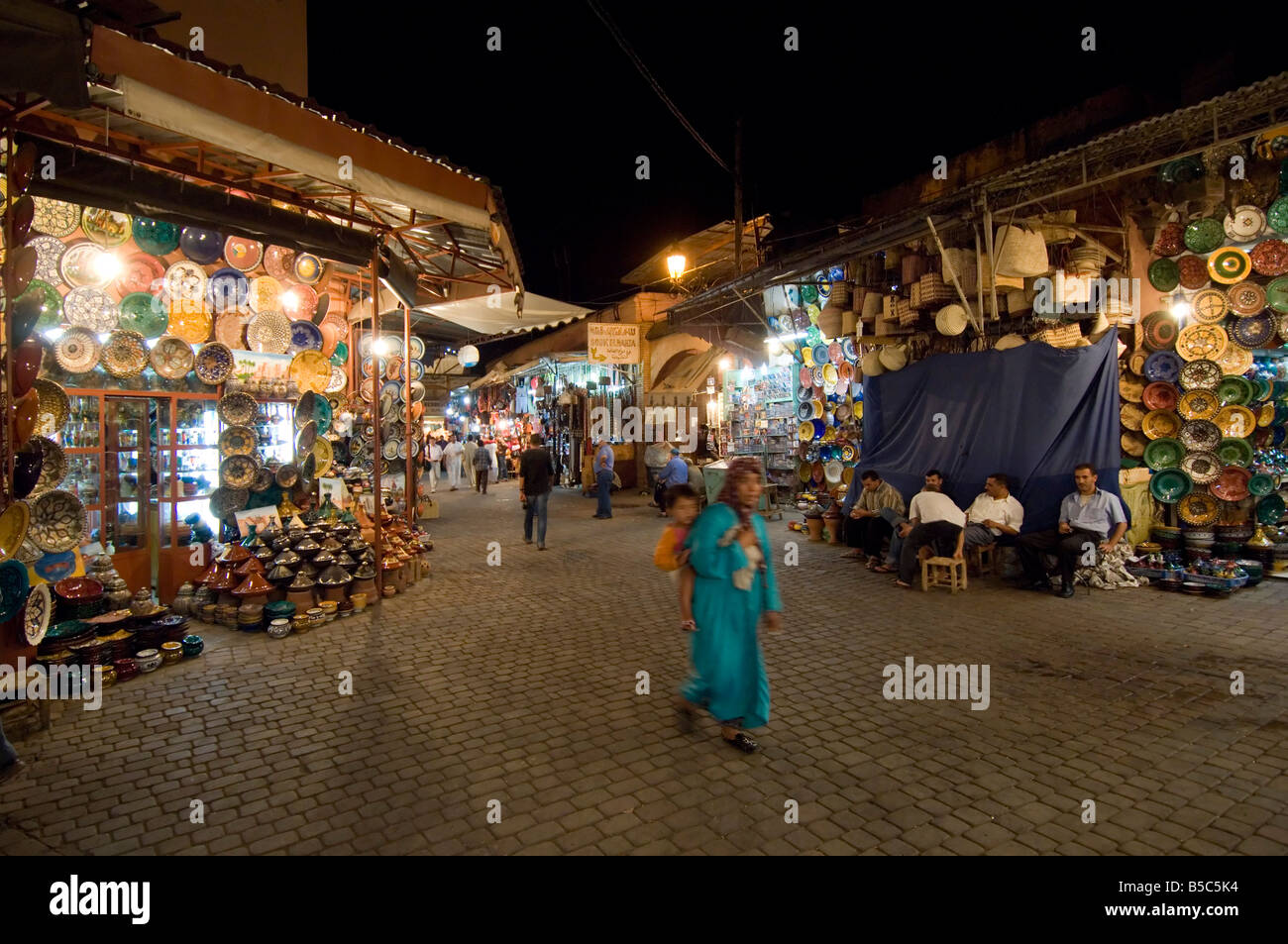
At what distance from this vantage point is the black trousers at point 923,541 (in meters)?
8.02

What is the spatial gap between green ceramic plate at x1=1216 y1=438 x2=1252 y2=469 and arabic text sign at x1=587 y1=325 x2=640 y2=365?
10470 millimetres

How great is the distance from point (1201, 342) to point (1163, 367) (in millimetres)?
441

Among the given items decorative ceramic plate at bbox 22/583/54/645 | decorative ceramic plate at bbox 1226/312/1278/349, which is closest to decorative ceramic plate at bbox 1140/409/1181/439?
decorative ceramic plate at bbox 1226/312/1278/349

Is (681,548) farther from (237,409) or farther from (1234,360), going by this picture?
(1234,360)

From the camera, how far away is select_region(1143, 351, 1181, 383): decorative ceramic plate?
27.1ft

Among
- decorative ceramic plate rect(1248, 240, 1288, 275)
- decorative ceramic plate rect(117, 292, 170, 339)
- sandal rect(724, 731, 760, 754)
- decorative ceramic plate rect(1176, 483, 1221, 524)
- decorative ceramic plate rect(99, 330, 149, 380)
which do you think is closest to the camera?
sandal rect(724, 731, 760, 754)

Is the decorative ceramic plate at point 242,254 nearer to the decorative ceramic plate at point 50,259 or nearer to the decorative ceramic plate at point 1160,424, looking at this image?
the decorative ceramic plate at point 50,259

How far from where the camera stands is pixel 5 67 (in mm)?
3156

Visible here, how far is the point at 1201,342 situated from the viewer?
320 inches

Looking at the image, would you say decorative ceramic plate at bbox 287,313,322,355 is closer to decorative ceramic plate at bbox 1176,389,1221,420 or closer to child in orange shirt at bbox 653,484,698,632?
child in orange shirt at bbox 653,484,698,632

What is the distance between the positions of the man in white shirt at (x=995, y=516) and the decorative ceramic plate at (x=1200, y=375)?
2288mm

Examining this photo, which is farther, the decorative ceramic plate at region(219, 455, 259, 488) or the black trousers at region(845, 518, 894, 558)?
the black trousers at region(845, 518, 894, 558)


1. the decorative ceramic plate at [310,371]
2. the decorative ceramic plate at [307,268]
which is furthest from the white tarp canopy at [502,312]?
the decorative ceramic plate at [310,371]

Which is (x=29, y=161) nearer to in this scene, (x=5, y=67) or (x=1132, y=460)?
(x=5, y=67)
